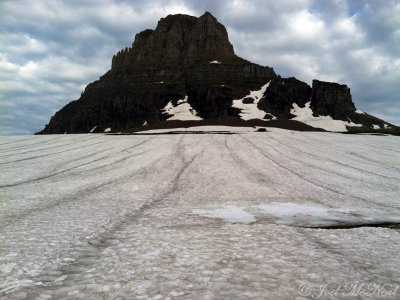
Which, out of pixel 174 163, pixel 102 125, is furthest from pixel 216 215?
pixel 102 125

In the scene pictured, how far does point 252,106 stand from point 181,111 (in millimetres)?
28925

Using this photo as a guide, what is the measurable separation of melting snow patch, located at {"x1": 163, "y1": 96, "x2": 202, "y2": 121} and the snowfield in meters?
140

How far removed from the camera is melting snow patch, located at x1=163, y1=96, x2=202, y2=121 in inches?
6009

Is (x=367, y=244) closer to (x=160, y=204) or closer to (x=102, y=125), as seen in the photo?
(x=160, y=204)

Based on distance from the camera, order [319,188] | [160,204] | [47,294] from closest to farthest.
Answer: [47,294]
[160,204]
[319,188]

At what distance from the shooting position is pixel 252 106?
506ft

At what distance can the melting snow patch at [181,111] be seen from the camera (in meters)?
153

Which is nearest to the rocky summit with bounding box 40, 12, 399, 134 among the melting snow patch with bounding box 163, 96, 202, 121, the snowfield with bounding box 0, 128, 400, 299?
the melting snow patch with bounding box 163, 96, 202, 121

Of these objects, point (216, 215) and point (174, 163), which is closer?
point (216, 215)

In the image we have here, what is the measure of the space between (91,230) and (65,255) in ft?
3.99

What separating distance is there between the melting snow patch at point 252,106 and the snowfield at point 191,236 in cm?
12530

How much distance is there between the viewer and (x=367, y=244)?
5656 mm

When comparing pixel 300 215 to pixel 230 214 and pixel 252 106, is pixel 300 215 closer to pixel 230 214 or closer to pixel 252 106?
pixel 230 214

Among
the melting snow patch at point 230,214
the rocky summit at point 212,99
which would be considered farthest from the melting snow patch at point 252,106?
the melting snow patch at point 230,214
